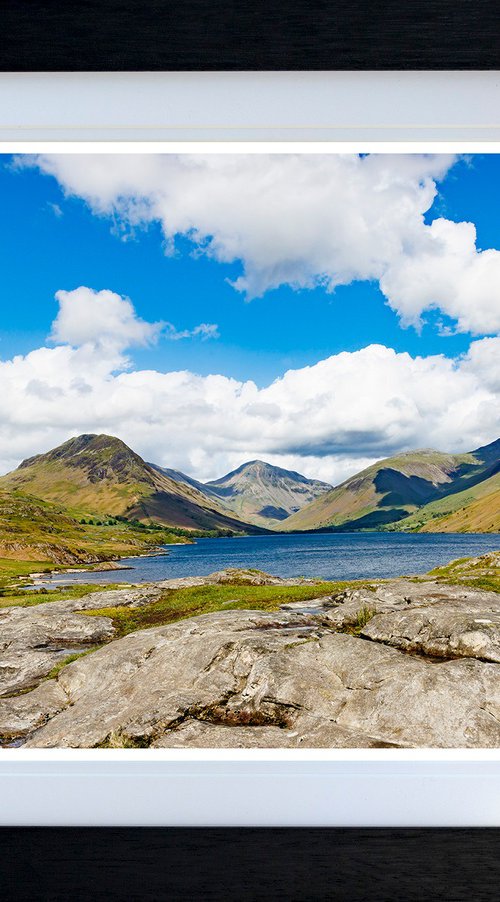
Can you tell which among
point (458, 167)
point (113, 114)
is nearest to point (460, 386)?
point (458, 167)

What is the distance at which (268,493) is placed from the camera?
641 centimetres

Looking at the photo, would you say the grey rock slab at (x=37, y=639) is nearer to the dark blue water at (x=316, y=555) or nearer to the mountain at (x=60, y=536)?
the dark blue water at (x=316, y=555)

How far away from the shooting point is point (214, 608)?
4754 mm

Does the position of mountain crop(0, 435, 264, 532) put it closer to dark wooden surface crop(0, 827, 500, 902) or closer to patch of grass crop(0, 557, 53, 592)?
patch of grass crop(0, 557, 53, 592)

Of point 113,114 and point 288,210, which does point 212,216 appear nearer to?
point 288,210

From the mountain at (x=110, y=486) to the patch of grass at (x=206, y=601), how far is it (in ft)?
2.17

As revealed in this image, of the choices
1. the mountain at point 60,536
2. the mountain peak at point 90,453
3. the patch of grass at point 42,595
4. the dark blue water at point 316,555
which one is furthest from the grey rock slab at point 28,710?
the mountain peak at point 90,453

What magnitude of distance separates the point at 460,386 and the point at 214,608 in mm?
4526

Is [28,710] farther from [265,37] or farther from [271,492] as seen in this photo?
[265,37]

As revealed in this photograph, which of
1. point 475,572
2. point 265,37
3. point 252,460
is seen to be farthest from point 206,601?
point 265,37

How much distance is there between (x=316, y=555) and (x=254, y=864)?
4.88m

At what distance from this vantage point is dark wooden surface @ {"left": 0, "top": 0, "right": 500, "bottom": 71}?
1.11m

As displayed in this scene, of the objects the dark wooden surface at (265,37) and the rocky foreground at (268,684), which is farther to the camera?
the rocky foreground at (268,684)

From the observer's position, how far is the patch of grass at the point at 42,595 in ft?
14.6
